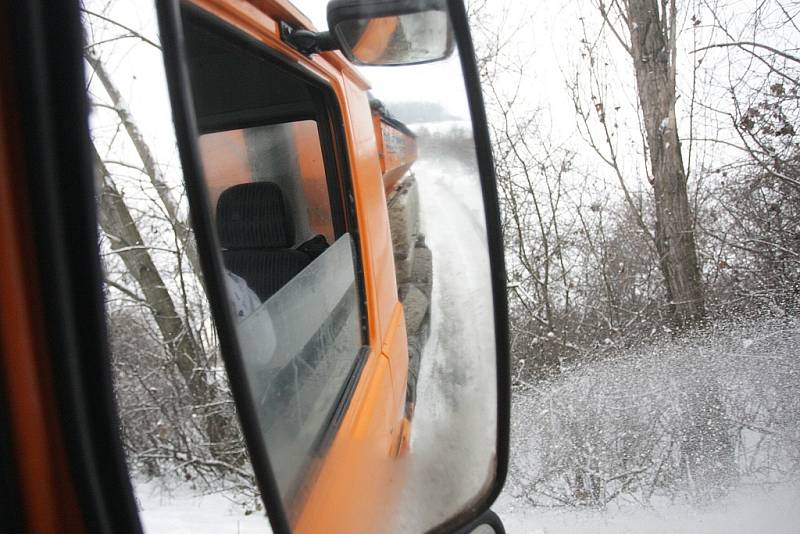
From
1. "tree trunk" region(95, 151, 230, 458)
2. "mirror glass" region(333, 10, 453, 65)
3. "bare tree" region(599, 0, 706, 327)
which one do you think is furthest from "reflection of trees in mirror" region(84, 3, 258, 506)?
"bare tree" region(599, 0, 706, 327)

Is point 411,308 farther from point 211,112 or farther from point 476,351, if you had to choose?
point 211,112

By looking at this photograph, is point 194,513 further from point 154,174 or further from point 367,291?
point 367,291

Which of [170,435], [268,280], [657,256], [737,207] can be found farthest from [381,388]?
[737,207]

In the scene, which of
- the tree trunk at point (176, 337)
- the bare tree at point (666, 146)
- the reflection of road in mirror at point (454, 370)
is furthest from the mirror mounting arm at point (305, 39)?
the bare tree at point (666, 146)

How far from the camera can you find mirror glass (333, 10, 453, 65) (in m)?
1.11

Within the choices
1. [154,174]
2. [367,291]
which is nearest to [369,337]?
[367,291]

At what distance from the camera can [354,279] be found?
177 cm

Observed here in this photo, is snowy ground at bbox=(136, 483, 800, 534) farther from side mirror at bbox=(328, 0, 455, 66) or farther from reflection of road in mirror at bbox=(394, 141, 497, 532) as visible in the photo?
side mirror at bbox=(328, 0, 455, 66)

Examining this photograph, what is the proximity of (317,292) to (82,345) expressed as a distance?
2.66 feet

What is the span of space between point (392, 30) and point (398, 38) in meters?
0.02

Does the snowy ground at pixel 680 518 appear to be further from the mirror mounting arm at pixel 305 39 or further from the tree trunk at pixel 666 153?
the mirror mounting arm at pixel 305 39

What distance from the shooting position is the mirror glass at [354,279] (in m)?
1.13

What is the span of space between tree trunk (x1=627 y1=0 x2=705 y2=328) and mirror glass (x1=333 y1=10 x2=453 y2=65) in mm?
5019

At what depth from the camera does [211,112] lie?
2.31 metres
